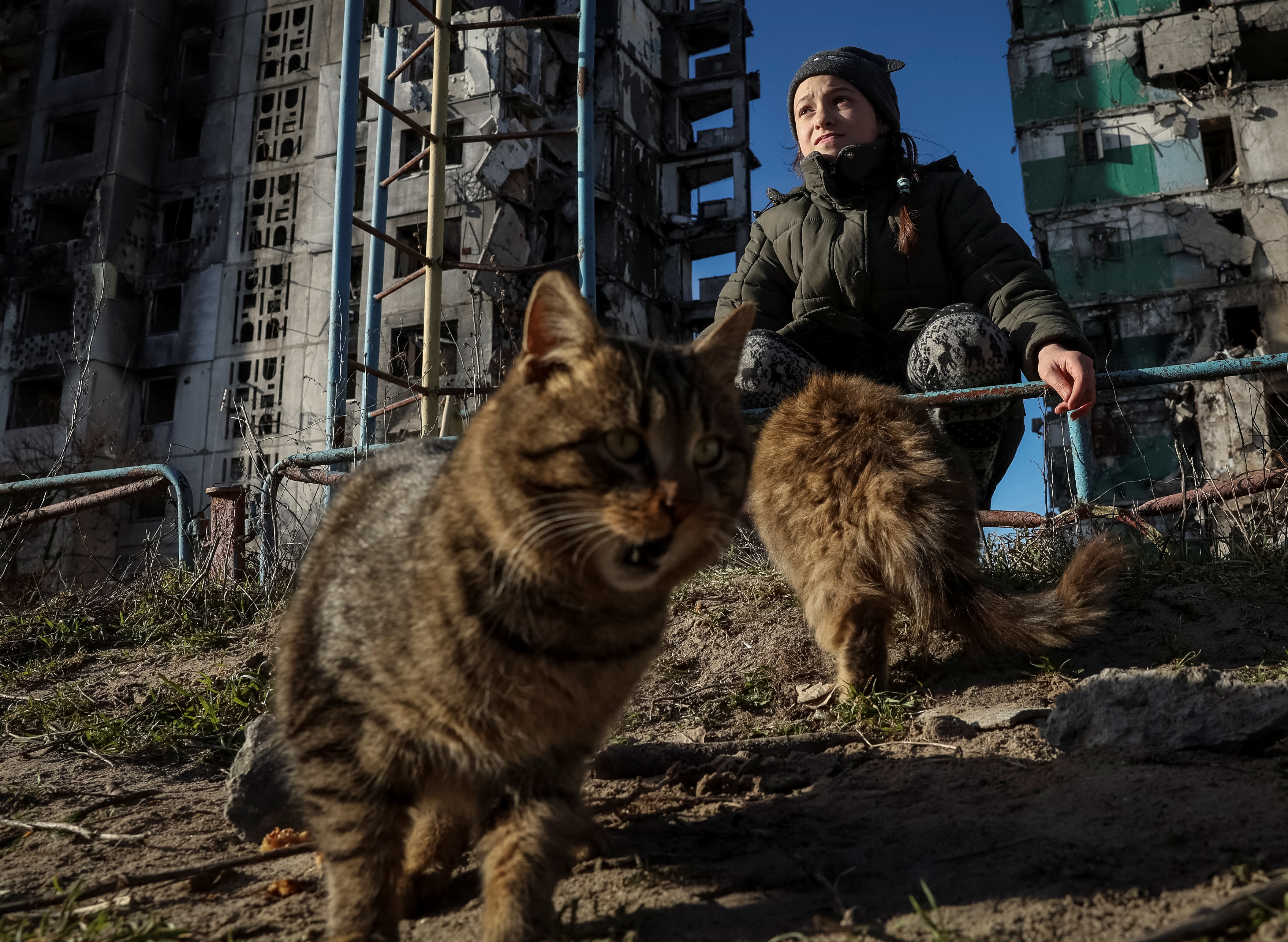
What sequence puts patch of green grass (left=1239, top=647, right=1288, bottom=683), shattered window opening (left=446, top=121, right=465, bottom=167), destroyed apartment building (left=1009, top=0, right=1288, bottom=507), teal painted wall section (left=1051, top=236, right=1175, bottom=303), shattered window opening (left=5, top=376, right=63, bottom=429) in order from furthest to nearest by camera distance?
shattered window opening (left=5, top=376, right=63, bottom=429), teal painted wall section (left=1051, top=236, right=1175, bottom=303), shattered window opening (left=446, top=121, right=465, bottom=167), destroyed apartment building (left=1009, top=0, right=1288, bottom=507), patch of green grass (left=1239, top=647, right=1288, bottom=683)

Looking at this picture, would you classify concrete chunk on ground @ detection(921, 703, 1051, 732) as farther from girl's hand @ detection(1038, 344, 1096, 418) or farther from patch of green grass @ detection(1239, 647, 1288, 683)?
girl's hand @ detection(1038, 344, 1096, 418)

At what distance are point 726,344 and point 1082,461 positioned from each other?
2.72 metres

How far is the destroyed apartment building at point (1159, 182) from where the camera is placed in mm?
22469

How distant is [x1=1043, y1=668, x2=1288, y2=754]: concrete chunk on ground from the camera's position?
8.06ft

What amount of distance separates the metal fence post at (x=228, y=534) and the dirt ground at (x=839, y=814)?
118 centimetres

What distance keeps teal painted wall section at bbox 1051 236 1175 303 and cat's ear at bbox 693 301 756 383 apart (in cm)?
2323

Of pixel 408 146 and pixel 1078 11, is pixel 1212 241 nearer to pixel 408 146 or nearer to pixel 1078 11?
pixel 1078 11

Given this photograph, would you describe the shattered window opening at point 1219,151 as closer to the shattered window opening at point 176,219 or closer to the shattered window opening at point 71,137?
the shattered window opening at point 176,219

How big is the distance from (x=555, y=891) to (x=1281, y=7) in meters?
29.8

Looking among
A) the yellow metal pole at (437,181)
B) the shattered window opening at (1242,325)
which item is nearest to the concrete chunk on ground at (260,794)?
the yellow metal pole at (437,181)

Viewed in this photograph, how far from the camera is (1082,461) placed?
14.4ft

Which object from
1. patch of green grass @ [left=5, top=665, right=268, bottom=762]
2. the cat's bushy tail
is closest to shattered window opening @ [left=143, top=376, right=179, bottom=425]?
patch of green grass @ [left=5, top=665, right=268, bottom=762]

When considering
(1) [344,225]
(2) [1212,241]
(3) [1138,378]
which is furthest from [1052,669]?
(2) [1212,241]

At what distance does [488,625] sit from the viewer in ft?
6.41
